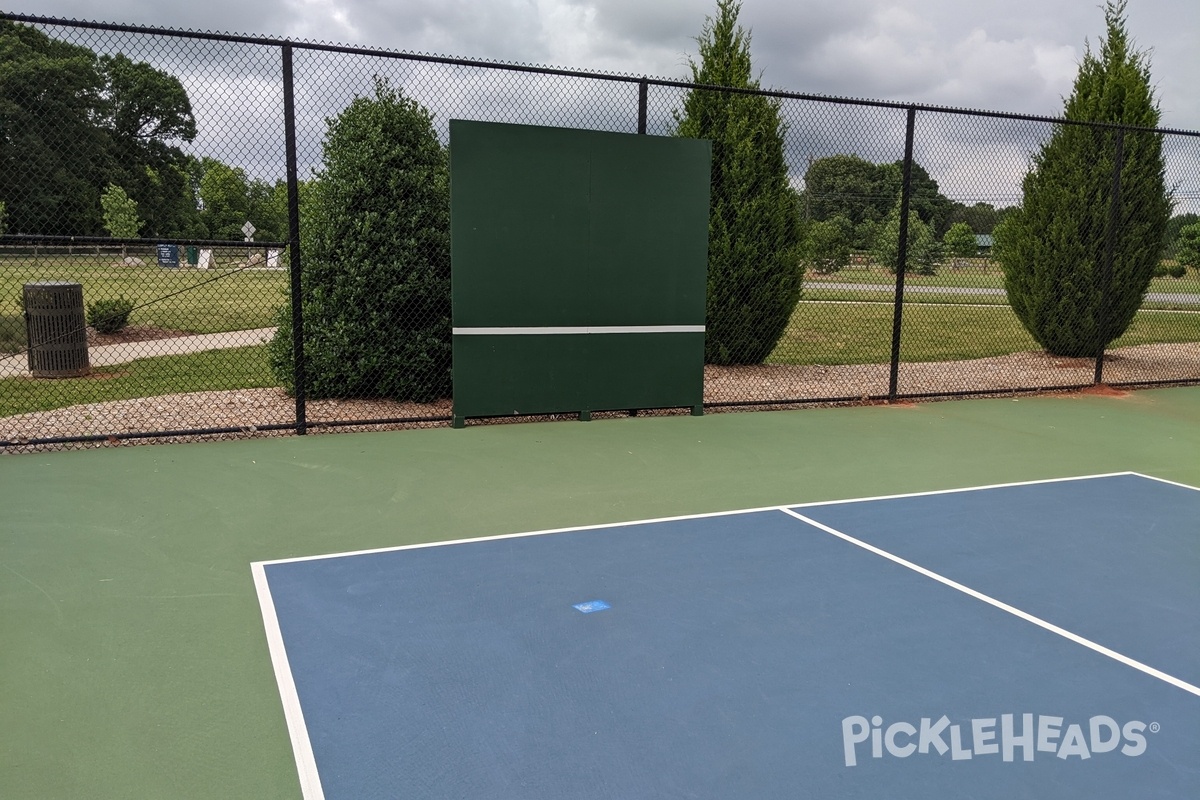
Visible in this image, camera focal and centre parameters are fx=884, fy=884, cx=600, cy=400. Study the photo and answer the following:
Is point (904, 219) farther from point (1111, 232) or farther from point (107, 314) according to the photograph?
point (107, 314)

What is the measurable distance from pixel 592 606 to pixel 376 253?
5.30 m

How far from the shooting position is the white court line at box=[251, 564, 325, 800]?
2.75 m

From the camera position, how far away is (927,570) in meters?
4.69

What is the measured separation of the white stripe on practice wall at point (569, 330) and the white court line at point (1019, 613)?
11.2 ft

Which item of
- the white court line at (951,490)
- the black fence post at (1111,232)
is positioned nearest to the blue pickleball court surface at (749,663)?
the white court line at (951,490)

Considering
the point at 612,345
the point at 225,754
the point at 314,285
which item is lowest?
the point at 225,754

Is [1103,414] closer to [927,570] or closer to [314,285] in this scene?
[927,570]

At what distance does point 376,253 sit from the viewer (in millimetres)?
8398

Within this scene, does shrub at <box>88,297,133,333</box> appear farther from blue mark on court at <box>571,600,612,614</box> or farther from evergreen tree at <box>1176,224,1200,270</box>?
evergreen tree at <box>1176,224,1200,270</box>

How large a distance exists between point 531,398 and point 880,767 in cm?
581

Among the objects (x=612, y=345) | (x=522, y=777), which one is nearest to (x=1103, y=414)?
(x=612, y=345)

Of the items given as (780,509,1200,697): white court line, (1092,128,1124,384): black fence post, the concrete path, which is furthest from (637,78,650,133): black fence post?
(1092,128,1124,384): black fence post

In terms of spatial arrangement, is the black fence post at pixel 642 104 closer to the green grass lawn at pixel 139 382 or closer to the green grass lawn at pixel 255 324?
the green grass lawn at pixel 255 324

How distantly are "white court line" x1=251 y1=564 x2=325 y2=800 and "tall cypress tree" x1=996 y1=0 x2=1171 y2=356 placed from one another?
1199 centimetres
